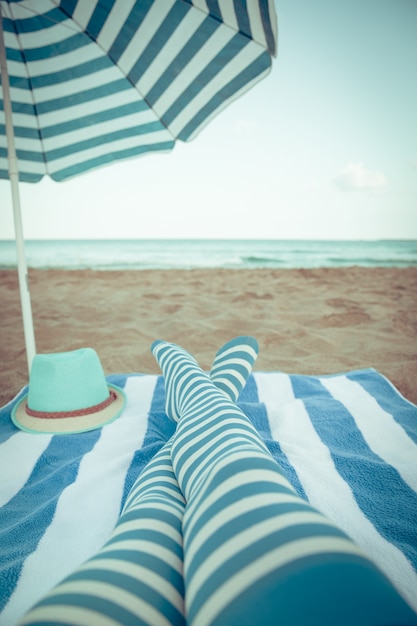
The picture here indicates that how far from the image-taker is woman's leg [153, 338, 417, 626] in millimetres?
290

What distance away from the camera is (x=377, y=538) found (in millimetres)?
645

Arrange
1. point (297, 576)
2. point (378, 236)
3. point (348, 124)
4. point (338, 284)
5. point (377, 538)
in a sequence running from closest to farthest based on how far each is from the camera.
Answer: point (297, 576), point (377, 538), point (338, 284), point (348, 124), point (378, 236)

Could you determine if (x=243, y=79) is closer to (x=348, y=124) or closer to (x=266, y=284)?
(x=266, y=284)

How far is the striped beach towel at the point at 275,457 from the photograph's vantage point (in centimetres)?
63

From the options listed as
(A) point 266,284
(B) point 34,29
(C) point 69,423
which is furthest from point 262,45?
(A) point 266,284

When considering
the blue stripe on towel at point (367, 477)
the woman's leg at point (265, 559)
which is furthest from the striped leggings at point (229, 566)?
the blue stripe on towel at point (367, 477)

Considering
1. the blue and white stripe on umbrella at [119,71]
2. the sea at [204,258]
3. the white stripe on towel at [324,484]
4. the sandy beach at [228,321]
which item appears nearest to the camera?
the white stripe on towel at [324,484]

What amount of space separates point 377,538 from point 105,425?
0.90 m

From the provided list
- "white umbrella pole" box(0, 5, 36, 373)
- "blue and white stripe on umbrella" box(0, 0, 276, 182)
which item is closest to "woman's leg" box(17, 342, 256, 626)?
"white umbrella pole" box(0, 5, 36, 373)

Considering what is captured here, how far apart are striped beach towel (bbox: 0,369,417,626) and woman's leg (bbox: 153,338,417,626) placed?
0.34 meters

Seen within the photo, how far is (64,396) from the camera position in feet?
3.67

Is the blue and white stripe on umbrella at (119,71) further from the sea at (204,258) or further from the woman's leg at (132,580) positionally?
the sea at (204,258)

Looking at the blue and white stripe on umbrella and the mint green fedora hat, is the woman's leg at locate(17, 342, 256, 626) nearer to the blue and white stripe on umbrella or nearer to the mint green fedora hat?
the mint green fedora hat

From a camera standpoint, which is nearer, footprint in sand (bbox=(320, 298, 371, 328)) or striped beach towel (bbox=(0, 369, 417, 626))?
striped beach towel (bbox=(0, 369, 417, 626))
